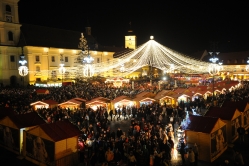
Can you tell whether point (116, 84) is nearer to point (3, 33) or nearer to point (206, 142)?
point (3, 33)

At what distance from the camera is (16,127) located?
10875 millimetres

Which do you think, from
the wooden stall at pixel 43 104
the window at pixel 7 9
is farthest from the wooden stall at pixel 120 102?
the window at pixel 7 9

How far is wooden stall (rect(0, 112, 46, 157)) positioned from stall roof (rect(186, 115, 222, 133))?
7539 millimetres

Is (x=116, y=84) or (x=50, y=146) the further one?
(x=116, y=84)

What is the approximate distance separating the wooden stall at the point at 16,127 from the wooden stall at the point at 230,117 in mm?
9363

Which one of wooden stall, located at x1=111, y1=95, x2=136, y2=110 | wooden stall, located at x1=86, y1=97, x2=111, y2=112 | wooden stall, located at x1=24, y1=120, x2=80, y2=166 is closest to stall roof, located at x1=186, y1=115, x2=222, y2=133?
wooden stall, located at x1=24, y1=120, x2=80, y2=166

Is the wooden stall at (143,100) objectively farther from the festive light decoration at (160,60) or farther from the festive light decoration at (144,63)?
the festive light decoration at (144,63)

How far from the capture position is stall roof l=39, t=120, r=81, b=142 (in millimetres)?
9203

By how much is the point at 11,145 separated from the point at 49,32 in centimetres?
4247

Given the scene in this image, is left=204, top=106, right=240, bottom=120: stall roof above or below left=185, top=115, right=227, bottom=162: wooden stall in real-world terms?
above

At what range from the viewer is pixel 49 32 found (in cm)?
4997

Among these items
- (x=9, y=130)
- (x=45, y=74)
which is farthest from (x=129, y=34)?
(x=9, y=130)

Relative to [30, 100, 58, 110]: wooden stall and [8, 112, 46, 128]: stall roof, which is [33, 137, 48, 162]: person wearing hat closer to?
[8, 112, 46, 128]: stall roof

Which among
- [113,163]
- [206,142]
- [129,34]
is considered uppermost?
[129,34]
